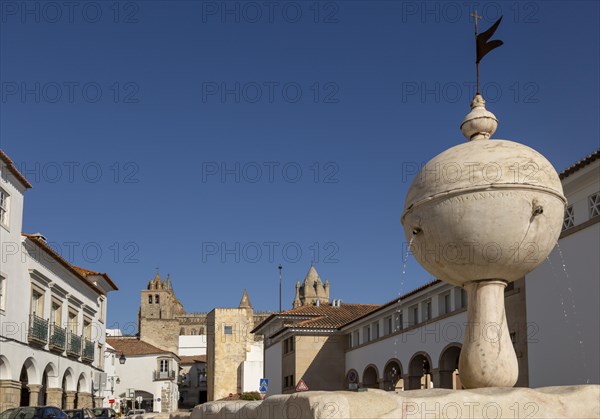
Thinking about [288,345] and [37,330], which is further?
[288,345]

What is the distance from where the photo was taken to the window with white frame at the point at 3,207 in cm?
2633

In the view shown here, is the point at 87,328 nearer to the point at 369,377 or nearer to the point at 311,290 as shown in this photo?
the point at 369,377

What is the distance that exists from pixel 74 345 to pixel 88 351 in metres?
3.21

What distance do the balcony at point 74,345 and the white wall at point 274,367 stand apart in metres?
14.5

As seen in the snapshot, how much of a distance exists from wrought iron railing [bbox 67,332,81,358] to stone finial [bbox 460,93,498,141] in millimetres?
29415

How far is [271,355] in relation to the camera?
52281 millimetres

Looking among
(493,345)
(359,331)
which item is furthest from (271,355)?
(493,345)

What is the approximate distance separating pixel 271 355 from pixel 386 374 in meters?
16.9

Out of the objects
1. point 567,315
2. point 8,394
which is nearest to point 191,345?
point 8,394

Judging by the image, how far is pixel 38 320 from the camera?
98.4ft

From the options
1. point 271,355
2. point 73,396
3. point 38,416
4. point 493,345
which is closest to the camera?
point 493,345

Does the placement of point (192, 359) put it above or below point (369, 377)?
above

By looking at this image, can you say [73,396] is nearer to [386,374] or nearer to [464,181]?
[386,374]

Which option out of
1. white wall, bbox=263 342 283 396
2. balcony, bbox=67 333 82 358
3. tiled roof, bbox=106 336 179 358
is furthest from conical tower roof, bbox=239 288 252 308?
balcony, bbox=67 333 82 358
